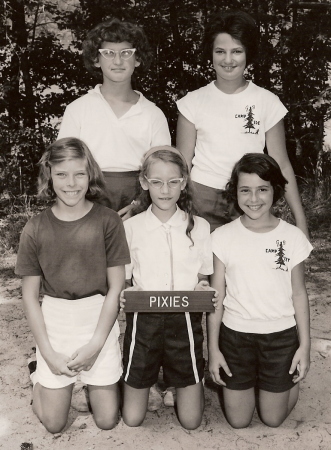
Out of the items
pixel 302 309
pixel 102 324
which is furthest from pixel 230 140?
pixel 102 324

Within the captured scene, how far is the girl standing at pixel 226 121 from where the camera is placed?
9.70 feet

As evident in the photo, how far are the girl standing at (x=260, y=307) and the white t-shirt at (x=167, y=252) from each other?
0.09 metres

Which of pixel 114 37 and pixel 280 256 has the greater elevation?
pixel 114 37

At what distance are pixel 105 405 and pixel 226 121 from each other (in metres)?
1.53

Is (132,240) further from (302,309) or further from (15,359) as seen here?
(15,359)

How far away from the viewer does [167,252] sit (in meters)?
2.74

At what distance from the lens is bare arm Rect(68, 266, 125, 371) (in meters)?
2.67

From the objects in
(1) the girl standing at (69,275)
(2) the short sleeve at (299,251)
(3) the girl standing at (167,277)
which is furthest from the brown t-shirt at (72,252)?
(2) the short sleeve at (299,251)

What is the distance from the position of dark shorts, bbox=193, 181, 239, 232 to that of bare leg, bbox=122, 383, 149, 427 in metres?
0.95

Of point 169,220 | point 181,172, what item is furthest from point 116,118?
point 169,220

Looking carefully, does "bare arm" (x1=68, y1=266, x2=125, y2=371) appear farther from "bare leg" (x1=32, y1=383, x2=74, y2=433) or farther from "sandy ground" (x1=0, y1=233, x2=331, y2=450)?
"sandy ground" (x1=0, y1=233, x2=331, y2=450)

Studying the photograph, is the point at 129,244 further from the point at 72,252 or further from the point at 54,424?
the point at 54,424

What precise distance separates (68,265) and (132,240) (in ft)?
1.09

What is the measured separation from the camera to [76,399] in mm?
2982
